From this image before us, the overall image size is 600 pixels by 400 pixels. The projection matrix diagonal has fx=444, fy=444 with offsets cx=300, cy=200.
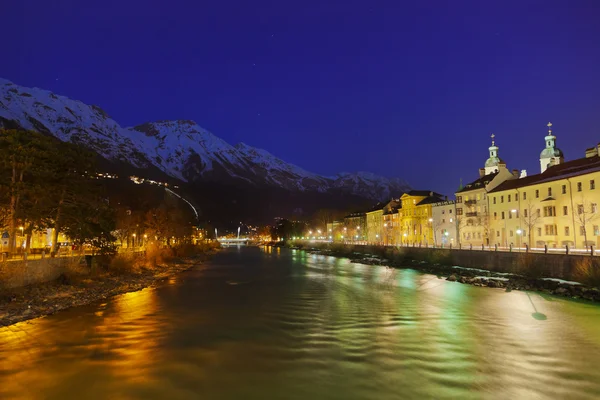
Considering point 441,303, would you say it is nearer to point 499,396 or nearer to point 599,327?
point 599,327

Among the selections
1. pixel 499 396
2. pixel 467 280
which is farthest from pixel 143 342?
pixel 467 280

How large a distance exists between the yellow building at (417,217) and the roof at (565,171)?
106 feet

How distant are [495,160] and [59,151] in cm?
8689

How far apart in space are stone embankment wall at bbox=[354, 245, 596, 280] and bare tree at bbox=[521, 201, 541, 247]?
1020 centimetres

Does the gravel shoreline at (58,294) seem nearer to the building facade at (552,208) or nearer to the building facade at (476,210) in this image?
the building facade at (552,208)

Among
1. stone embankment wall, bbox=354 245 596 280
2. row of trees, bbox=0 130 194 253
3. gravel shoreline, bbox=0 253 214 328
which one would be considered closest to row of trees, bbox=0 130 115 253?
Result: row of trees, bbox=0 130 194 253

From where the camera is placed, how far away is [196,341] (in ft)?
58.2

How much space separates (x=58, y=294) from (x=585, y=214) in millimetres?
52894

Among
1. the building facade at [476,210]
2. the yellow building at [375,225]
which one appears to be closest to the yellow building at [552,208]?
the building facade at [476,210]

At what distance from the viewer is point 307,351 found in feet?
53.3

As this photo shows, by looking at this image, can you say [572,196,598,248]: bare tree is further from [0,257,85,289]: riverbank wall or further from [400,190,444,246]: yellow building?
[0,257,85,289]: riverbank wall

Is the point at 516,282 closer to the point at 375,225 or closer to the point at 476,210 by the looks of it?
the point at 476,210

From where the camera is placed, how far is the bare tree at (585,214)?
49.4 metres

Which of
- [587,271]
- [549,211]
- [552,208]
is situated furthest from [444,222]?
[587,271]
